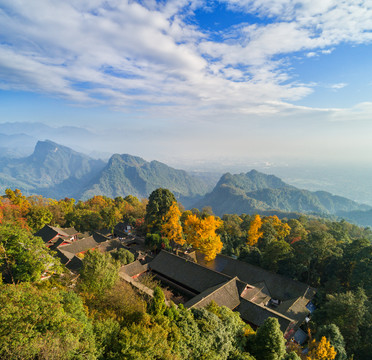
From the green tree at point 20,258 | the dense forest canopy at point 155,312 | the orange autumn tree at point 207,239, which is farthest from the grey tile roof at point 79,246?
the orange autumn tree at point 207,239

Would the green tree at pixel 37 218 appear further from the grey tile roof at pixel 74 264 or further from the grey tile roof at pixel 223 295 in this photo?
the grey tile roof at pixel 223 295

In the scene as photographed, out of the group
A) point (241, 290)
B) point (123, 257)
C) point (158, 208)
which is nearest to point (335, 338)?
point (241, 290)

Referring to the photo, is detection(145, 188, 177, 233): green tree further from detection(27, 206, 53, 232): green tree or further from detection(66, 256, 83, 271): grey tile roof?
detection(27, 206, 53, 232): green tree

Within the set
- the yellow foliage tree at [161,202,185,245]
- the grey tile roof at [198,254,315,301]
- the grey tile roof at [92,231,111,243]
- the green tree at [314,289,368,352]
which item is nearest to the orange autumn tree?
the grey tile roof at [198,254,315,301]

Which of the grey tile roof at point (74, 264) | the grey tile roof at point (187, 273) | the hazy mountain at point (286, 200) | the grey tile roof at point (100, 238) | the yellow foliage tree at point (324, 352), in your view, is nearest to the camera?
the yellow foliage tree at point (324, 352)

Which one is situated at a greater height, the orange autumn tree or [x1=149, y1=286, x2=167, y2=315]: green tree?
[x1=149, y1=286, x2=167, y2=315]: green tree

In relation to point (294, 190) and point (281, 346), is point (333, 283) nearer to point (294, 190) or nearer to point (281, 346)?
point (281, 346)
